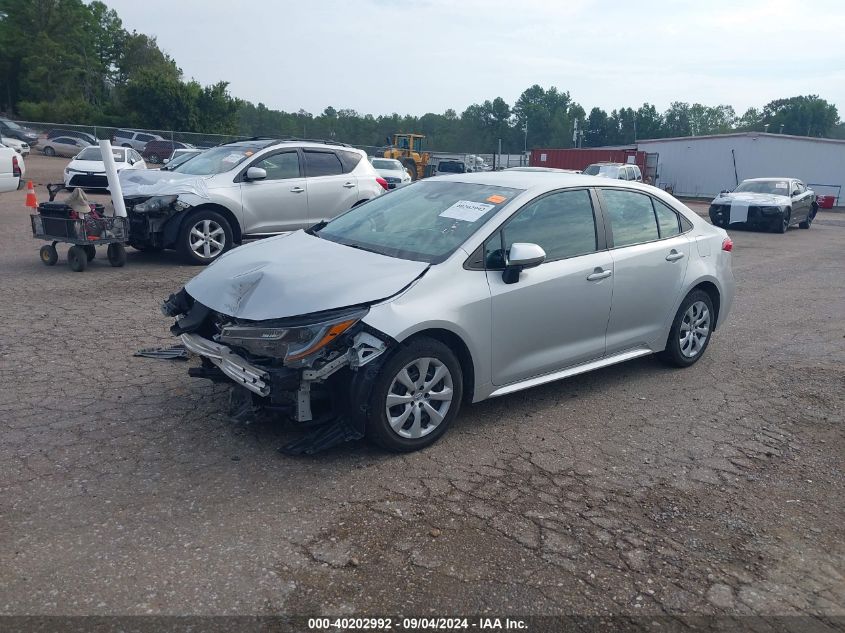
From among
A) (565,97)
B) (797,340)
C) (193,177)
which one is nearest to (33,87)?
(193,177)

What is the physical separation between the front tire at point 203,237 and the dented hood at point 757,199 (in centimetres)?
1514

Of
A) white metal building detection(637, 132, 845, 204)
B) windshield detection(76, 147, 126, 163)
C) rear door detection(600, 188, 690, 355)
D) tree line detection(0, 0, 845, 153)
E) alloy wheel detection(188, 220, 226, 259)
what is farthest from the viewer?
tree line detection(0, 0, 845, 153)

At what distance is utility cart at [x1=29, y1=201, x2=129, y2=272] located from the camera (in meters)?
9.12

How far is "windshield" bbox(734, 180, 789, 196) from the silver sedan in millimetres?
16286

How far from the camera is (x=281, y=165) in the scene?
35.0 ft

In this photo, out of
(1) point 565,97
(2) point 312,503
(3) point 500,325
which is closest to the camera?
(2) point 312,503

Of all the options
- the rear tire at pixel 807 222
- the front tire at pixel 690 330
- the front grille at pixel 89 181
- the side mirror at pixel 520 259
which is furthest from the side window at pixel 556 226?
the front grille at pixel 89 181

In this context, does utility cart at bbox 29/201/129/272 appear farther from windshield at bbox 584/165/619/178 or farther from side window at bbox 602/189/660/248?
windshield at bbox 584/165/619/178

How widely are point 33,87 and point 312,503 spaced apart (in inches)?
2781

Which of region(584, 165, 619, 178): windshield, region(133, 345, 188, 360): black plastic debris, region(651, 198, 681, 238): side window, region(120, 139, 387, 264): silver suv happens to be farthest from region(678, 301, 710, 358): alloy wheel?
region(584, 165, 619, 178): windshield

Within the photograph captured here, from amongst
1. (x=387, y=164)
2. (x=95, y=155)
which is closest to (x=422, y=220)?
(x=95, y=155)

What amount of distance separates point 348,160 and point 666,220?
640cm

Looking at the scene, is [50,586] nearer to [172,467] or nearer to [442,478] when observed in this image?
[172,467]

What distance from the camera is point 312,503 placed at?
381 centimetres
